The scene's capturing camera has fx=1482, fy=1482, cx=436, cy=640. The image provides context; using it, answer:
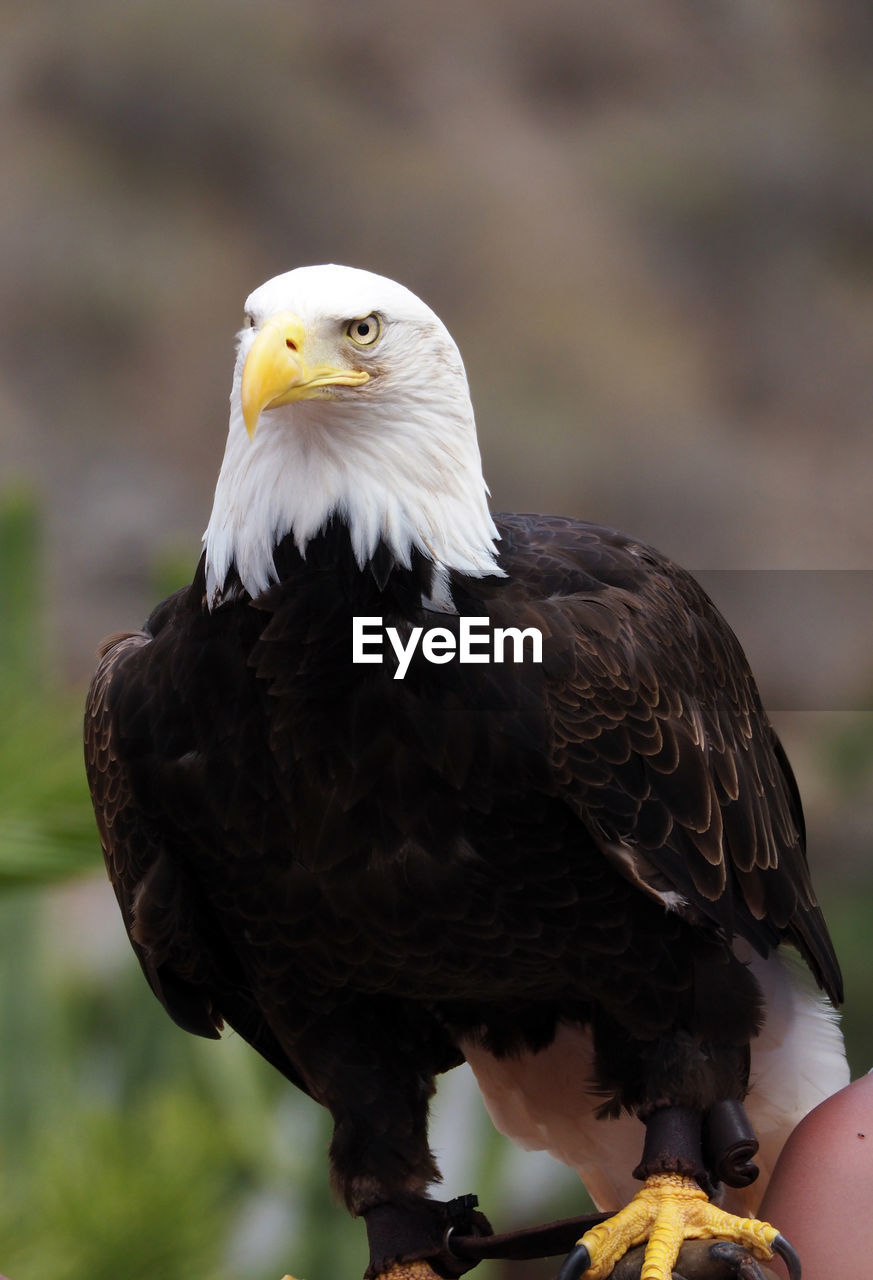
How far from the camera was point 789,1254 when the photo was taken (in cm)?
211

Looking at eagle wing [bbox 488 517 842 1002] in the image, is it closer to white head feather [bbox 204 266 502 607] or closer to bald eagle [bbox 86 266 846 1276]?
bald eagle [bbox 86 266 846 1276]

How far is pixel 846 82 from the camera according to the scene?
27.4ft

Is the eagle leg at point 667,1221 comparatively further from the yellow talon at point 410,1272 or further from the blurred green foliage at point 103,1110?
the blurred green foliage at point 103,1110

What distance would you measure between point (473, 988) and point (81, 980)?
2.25 metres

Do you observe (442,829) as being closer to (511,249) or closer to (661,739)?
(661,739)

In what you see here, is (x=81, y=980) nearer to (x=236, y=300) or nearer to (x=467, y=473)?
(x=467, y=473)

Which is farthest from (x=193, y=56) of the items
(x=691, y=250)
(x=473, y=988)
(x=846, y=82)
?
(x=473, y=988)

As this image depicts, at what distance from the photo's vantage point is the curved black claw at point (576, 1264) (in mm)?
2037

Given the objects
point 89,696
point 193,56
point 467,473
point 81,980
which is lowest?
point 81,980

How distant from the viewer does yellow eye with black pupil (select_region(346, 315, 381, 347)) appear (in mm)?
1824

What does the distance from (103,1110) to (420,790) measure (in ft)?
6.27

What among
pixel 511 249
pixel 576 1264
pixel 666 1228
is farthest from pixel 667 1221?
pixel 511 249

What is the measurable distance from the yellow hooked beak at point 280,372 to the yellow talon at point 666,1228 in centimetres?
122

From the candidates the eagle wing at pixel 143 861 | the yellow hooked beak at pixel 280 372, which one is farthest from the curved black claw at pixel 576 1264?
the yellow hooked beak at pixel 280 372
